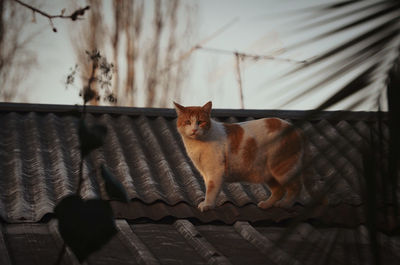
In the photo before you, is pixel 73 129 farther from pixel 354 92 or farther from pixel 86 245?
pixel 354 92

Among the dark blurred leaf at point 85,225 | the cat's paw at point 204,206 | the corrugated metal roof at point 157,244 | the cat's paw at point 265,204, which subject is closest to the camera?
the dark blurred leaf at point 85,225

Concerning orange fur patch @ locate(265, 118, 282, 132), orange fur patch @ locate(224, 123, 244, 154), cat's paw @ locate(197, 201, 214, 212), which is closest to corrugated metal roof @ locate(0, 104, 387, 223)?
cat's paw @ locate(197, 201, 214, 212)

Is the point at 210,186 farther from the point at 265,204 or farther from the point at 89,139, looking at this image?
the point at 89,139

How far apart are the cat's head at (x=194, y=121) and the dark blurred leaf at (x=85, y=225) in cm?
254

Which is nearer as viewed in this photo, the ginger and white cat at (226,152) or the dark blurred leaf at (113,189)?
the dark blurred leaf at (113,189)

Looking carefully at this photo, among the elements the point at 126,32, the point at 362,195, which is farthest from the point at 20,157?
the point at 126,32

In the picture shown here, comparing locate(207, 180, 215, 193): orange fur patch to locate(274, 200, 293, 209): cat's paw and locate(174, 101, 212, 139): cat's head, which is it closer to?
locate(174, 101, 212, 139): cat's head

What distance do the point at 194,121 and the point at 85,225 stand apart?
260 centimetres

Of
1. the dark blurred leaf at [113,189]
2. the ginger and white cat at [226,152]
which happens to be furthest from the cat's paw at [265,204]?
the dark blurred leaf at [113,189]

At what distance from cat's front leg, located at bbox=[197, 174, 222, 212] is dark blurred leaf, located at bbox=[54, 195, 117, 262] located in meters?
2.50

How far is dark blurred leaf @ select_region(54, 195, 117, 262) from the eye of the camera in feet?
2.86

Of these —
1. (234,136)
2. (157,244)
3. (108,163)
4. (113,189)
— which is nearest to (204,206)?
(234,136)

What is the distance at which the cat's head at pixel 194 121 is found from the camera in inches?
136

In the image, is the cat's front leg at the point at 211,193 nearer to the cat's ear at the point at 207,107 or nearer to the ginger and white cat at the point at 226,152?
the ginger and white cat at the point at 226,152
